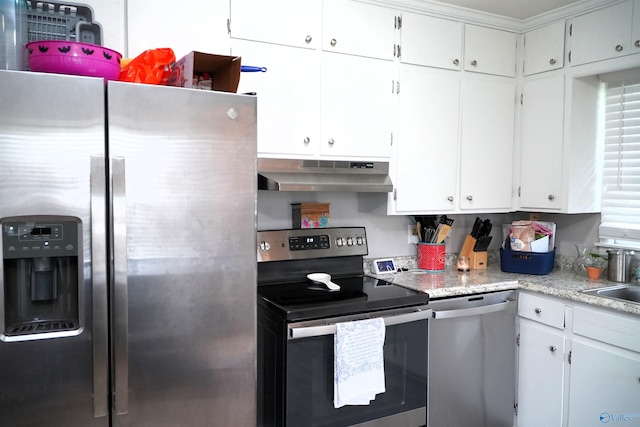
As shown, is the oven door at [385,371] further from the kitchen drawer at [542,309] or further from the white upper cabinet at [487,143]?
the white upper cabinet at [487,143]

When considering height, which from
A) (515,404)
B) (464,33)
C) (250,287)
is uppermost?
Result: (464,33)

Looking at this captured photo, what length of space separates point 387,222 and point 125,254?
1.81m

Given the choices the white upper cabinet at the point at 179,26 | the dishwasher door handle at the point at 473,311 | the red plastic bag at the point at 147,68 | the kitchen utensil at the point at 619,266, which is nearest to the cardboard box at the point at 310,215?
the dishwasher door handle at the point at 473,311

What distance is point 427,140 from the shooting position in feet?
9.02

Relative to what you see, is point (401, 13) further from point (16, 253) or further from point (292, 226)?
point (16, 253)

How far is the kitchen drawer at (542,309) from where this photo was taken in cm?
252

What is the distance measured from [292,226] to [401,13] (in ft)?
4.28

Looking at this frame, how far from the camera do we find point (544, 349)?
8.54 ft

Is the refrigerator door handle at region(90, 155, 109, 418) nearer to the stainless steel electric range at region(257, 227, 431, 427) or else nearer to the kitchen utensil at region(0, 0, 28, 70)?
the kitchen utensil at region(0, 0, 28, 70)

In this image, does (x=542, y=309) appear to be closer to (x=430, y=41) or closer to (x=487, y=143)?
(x=487, y=143)

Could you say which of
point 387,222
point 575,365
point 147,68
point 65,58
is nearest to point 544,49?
point 387,222

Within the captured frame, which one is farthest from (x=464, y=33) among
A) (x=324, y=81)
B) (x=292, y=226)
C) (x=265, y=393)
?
(x=265, y=393)

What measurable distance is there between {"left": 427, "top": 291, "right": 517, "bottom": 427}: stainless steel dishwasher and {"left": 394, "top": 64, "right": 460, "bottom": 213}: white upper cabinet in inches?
23.6

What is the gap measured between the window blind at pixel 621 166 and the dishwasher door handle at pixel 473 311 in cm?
83
